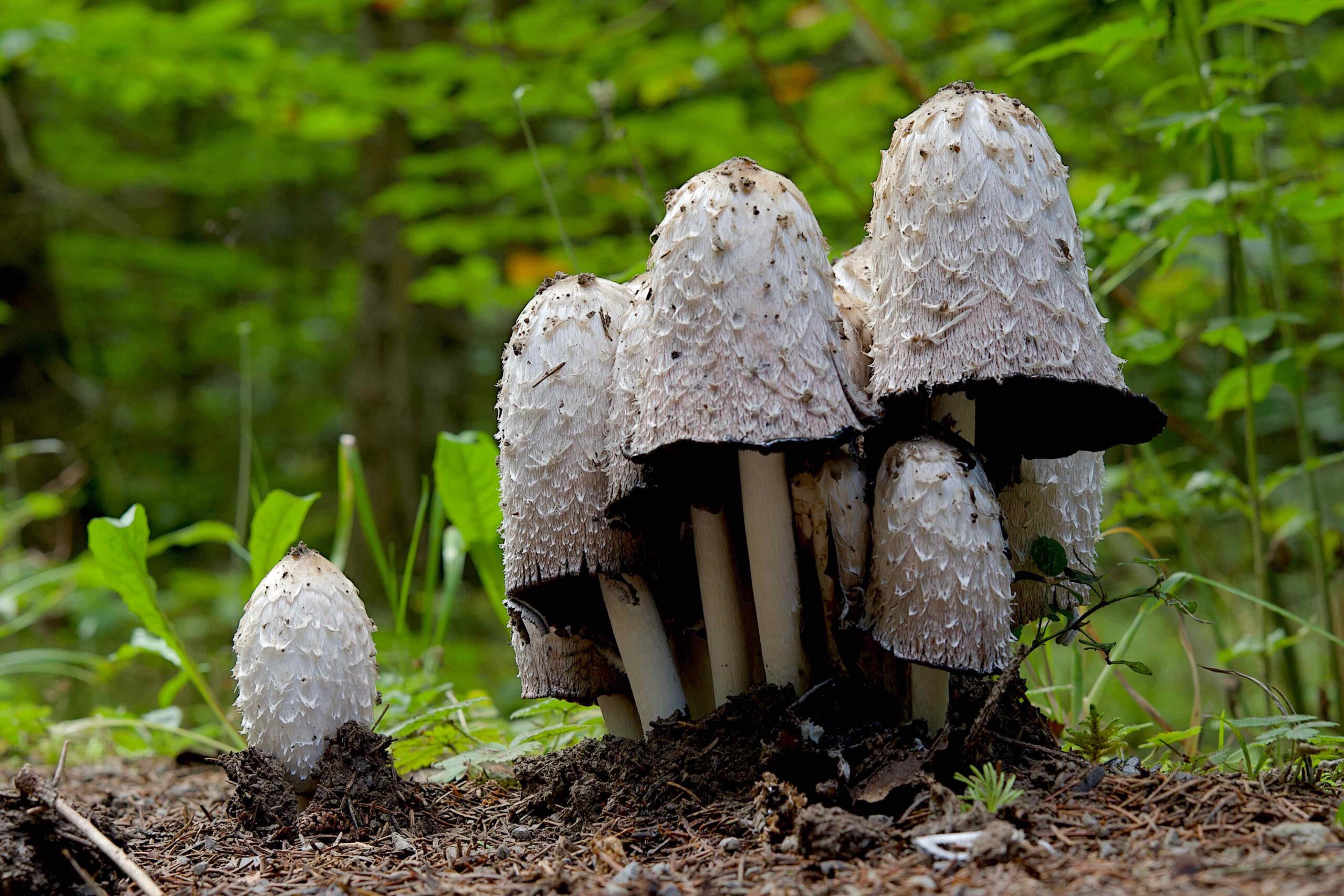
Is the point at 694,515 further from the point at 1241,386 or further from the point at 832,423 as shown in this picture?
the point at 1241,386

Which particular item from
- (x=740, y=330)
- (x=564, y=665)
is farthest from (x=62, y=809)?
(x=740, y=330)

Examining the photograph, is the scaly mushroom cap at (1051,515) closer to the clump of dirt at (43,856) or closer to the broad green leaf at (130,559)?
the clump of dirt at (43,856)

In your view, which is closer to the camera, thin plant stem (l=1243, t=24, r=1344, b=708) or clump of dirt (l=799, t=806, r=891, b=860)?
clump of dirt (l=799, t=806, r=891, b=860)

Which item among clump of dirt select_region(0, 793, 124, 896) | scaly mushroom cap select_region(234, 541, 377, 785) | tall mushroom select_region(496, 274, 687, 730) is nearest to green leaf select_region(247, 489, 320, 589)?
scaly mushroom cap select_region(234, 541, 377, 785)

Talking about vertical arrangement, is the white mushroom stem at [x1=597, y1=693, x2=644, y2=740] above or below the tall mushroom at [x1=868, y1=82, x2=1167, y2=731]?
below

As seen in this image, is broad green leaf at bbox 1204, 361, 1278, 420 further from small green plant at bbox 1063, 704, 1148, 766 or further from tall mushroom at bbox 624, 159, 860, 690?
tall mushroom at bbox 624, 159, 860, 690

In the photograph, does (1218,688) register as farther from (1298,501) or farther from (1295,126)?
(1295,126)

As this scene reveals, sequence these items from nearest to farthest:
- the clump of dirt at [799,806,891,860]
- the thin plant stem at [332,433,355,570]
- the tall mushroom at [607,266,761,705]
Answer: the clump of dirt at [799,806,891,860]
the tall mushroom at [607,266,761,705]
the thin plant stem at [332,433,355,570]
